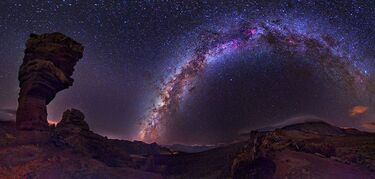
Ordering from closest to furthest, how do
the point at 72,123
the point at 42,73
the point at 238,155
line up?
the point at 238,155
the point at 42,73
the point at 72,123

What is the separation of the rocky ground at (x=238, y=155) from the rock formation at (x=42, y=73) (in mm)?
1334

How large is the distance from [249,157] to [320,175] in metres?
3.97

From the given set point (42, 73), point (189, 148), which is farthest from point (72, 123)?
point (189, 148)

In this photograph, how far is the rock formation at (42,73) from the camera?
20234mm

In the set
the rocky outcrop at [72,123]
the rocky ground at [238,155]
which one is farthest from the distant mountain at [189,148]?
the rocky outcrop at [72,123]

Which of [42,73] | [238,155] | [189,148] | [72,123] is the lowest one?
[238,155]

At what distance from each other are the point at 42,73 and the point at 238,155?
14.4 m

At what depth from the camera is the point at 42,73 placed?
825 inches

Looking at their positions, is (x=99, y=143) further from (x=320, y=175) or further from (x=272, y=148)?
(x=320, y=175)

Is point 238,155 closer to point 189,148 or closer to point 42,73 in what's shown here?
point 42,73

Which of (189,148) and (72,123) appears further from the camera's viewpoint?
(189,148)

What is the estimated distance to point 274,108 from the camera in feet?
96.1

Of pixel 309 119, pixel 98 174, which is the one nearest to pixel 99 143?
pixel 98 174

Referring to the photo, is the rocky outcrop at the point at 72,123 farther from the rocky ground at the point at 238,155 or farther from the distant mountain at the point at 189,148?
the distant mountain at the point at 189,148
